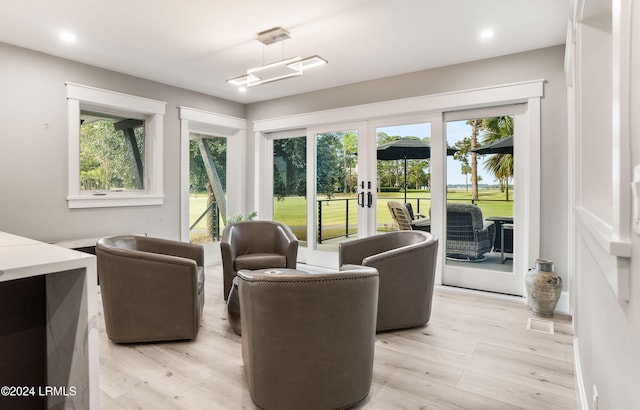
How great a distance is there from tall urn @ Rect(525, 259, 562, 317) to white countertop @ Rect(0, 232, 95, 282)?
11.5 feet

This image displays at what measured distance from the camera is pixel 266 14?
9.52ft

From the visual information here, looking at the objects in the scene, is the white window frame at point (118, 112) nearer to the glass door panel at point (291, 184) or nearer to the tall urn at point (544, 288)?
the glass door panel at point (291, 184)

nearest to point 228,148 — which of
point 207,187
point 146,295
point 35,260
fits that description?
point 207,187

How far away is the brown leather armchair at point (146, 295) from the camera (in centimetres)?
252

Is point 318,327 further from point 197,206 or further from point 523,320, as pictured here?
point 197,206

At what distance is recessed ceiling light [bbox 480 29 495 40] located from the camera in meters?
3.21

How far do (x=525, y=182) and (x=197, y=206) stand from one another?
4.34m

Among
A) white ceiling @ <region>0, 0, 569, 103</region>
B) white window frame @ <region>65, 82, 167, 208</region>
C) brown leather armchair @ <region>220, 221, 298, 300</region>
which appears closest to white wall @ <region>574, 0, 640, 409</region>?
white ceiling @ <region>0, 0, 569, 103</region>

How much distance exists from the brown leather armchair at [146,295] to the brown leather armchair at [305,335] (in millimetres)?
1018

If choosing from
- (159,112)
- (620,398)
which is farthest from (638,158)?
(159,112)

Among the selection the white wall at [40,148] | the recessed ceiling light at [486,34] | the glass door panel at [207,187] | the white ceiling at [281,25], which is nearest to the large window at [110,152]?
the white wall at [40,148]

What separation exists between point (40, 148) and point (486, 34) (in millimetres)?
4503

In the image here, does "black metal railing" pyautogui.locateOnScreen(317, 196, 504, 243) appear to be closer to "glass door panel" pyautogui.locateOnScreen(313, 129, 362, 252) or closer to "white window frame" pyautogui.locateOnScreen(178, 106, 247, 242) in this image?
"glass door panel" pyautogui.locateOnScreen(313, 129, 362, 252)

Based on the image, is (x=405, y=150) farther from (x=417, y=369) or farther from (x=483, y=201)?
(x=417, y=369)
